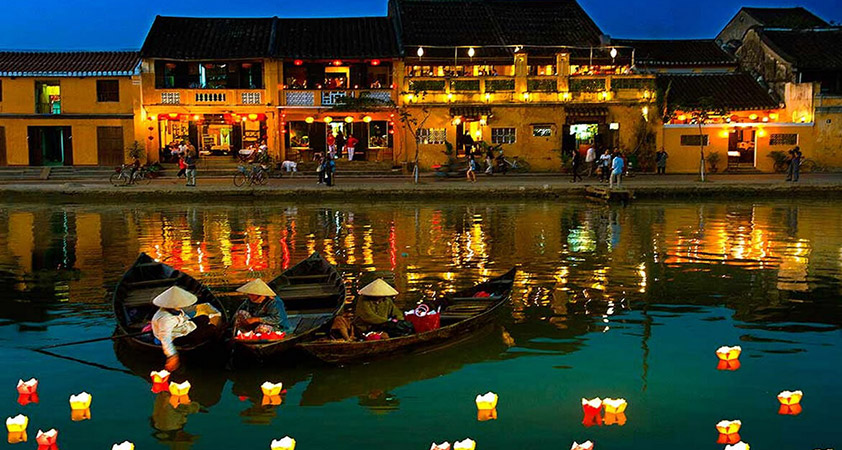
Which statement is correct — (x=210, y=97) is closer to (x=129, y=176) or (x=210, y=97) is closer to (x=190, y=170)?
(x=129, y=176)

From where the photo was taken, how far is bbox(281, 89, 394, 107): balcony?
33438 millimetres

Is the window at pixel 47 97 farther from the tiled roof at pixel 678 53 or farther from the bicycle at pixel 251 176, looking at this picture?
the tiled roof at pixel 678 53

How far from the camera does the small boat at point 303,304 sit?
856 cm

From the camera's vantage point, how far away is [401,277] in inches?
567

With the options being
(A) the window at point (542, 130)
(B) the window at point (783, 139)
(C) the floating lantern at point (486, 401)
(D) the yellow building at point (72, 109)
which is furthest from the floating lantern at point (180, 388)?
(B) the window at point (783, 139)

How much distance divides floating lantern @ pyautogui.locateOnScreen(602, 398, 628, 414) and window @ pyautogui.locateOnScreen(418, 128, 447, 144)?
25819 mm

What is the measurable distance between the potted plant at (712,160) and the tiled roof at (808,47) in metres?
5.08

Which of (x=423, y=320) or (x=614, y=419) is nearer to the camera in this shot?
(x=614, y=419)

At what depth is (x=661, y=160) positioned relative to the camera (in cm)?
3186

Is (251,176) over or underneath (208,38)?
underneath

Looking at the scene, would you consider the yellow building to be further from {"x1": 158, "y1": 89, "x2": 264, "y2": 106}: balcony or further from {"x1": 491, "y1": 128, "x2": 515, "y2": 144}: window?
{"x1": 491, "y1": 128, "x2": 515, "y2": 144}: window

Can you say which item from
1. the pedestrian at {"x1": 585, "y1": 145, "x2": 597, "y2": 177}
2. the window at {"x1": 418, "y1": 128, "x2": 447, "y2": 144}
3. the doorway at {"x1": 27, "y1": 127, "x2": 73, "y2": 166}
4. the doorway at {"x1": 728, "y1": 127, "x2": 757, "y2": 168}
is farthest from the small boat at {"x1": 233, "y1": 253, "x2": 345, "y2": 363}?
the doorway at {"x1": 728, "y1": 127, "x2": 757, "y2": 168}

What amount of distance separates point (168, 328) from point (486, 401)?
3495 millimetres

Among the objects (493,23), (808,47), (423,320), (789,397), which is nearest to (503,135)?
(493,23)
